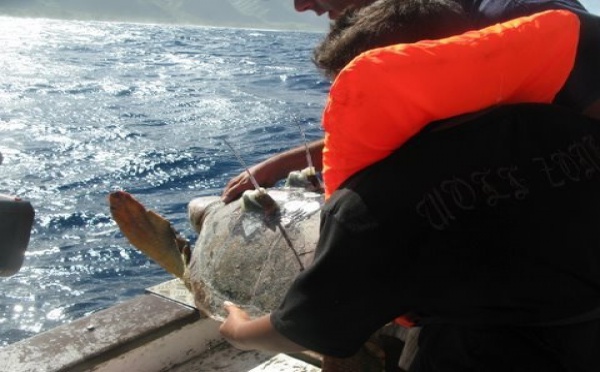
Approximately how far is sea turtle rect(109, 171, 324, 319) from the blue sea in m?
0.57

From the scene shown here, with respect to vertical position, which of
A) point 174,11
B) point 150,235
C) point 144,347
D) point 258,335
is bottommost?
point 174,11

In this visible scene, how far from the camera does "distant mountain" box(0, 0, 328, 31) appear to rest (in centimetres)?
10644

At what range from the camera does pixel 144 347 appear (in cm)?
285

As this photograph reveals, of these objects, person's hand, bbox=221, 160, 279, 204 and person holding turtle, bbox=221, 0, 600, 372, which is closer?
person holding turtle, bbox=221, 0, 600, 372

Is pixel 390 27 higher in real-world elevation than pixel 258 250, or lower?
higher

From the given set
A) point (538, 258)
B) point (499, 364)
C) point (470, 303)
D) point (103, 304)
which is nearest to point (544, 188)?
point (538, 258)

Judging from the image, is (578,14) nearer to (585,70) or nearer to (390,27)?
(585,70)

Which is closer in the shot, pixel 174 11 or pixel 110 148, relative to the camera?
pixel 110 148

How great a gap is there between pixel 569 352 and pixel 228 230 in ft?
5.69

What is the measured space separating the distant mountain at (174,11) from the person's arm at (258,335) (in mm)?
101227

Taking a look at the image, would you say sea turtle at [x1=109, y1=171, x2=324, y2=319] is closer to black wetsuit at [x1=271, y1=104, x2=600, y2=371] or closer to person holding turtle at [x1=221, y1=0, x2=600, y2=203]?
person holding turtle at [x1=221, y1=0, x2=600, y2=203]

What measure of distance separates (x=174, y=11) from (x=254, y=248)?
14286 cm

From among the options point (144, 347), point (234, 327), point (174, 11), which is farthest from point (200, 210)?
point (174, 11)

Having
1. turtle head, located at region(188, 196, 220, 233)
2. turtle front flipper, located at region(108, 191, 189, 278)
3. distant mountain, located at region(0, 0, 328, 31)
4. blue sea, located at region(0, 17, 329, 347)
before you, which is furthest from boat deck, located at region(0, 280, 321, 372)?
distant mountain, located at region(0, 0, 328, 31)
